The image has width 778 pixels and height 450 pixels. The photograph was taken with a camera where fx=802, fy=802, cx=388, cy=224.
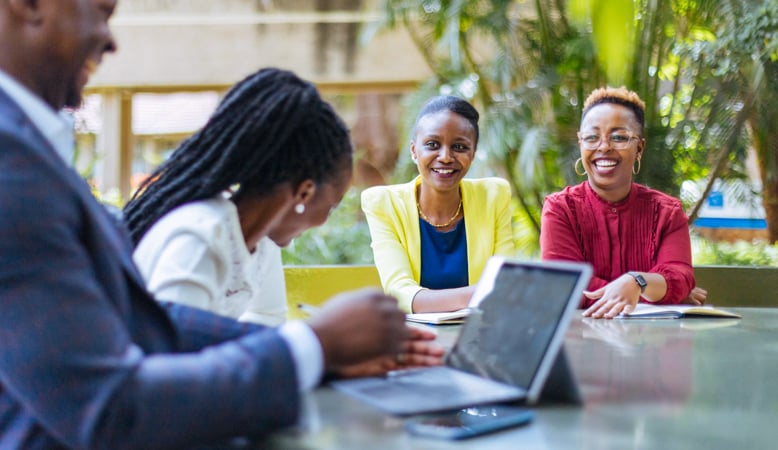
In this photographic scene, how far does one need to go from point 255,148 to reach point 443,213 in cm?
162

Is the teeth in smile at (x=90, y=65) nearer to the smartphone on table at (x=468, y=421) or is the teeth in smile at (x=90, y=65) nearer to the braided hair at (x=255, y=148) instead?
the braided hair at (x=255, y=148)

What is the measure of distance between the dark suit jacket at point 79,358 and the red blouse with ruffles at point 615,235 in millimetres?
2071

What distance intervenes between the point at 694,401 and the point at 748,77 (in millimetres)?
4281

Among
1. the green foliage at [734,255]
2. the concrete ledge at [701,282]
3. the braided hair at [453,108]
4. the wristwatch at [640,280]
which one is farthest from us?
the green foliage at [734,255]

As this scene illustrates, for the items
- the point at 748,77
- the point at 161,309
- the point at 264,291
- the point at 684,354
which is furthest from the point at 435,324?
the point at 748,77

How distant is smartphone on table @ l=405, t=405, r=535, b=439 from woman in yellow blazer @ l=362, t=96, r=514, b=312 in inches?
67.1

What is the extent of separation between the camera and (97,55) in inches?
41.1

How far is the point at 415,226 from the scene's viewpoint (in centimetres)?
296

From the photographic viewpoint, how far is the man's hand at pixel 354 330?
100 cm

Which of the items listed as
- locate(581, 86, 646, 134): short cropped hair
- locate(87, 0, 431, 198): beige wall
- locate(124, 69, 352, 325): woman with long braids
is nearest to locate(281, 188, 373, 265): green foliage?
locate(87, 0, 431, 198): beige wall

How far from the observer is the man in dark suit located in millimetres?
826

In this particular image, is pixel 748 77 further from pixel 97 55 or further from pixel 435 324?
pixel 97 55

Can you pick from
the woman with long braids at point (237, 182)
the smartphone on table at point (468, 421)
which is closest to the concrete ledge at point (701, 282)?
the woman with long braids at point (237, 182)

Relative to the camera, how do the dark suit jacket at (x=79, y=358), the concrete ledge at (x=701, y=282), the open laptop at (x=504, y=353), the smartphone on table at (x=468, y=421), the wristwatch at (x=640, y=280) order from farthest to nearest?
the concrete ledge at (x=701, y=282) → the wristwatch at (x=640, y=280) → the open laptop at (x=504, y=353) → the smartphone on table at (x=468, y=421) → the dark suit jacket at (x=79, y=358)
